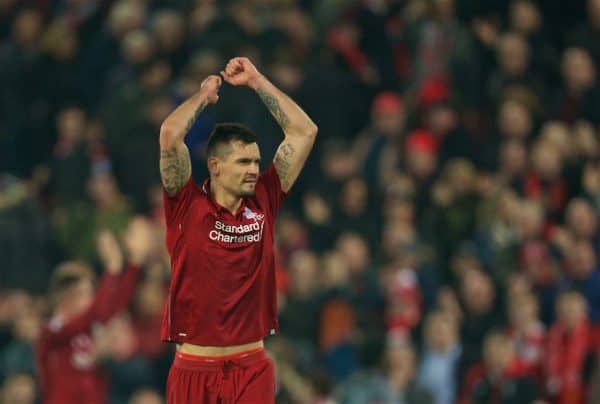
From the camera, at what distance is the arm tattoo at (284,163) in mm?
8703

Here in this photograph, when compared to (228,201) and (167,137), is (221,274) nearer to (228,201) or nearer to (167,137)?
(228,201)

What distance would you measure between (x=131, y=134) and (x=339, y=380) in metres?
3.56

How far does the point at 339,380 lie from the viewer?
1388 cm

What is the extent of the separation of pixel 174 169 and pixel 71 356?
419 cm

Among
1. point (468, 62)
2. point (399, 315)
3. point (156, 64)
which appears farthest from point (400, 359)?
point (156, 64)

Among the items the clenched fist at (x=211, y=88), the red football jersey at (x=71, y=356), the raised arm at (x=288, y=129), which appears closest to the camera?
the clenched fist at (x=211, y=88)

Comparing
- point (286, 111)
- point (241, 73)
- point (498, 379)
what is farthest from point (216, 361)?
point (498, 379)

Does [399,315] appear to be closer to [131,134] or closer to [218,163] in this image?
[131,134]

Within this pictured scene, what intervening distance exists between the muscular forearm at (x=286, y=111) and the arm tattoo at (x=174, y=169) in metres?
0.61

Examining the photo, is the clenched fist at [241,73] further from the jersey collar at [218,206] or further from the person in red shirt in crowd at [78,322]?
the person in red shirt in crowd at [78,322]

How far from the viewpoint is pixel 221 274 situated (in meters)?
8.45

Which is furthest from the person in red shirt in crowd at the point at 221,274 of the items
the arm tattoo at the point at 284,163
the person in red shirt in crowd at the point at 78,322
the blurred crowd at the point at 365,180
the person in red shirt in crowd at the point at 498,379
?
the person in red shirt in crowd at the point at 498,379

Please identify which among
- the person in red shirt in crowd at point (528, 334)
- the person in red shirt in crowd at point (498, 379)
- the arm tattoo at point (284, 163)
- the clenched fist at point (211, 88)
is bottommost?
the person in red shirt in crowd at point (498, 379)

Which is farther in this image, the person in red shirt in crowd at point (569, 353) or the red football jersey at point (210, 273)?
the person in red shirt in crowd at point (569, 353)
